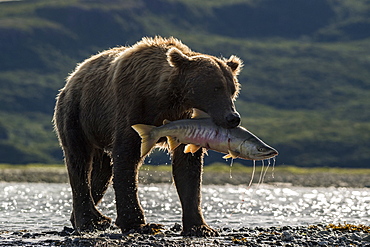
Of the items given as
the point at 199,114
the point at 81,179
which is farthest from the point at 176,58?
the point at 81,179

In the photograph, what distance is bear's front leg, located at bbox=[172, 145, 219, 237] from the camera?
1109 centimetres

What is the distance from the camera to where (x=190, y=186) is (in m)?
11.1

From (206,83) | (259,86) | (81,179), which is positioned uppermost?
(259,86)

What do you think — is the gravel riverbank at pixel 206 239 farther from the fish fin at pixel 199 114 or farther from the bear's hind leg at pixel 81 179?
the fish fin at pixel 199 114

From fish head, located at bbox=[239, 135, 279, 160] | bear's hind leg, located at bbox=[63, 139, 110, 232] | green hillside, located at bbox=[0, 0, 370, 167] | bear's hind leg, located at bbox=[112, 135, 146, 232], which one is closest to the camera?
fish head, located at bbox=[239, 135, 279, 160]

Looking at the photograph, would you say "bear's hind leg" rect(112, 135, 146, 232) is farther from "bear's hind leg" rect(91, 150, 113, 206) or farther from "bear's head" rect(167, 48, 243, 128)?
"bear's hind leg" rect(91, 150, 113, 206)

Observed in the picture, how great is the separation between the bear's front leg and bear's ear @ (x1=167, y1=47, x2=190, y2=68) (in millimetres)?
1548

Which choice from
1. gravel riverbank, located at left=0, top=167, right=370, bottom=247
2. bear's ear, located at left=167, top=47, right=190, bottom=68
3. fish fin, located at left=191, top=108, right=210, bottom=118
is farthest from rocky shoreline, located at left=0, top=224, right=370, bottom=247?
bear's ear, located at left=167, top=47, right=190, bottom=68

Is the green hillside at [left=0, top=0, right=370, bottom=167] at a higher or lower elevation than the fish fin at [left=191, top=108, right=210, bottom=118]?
higher

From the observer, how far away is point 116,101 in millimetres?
11047

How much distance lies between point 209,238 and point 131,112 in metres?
2.41

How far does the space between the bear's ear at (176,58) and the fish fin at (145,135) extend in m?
1.06

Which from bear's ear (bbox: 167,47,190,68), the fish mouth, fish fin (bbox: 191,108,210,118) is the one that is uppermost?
bear's ear (bbox: 167,47,190,68)

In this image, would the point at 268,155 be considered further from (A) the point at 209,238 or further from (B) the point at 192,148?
(A) the point at 209,238
